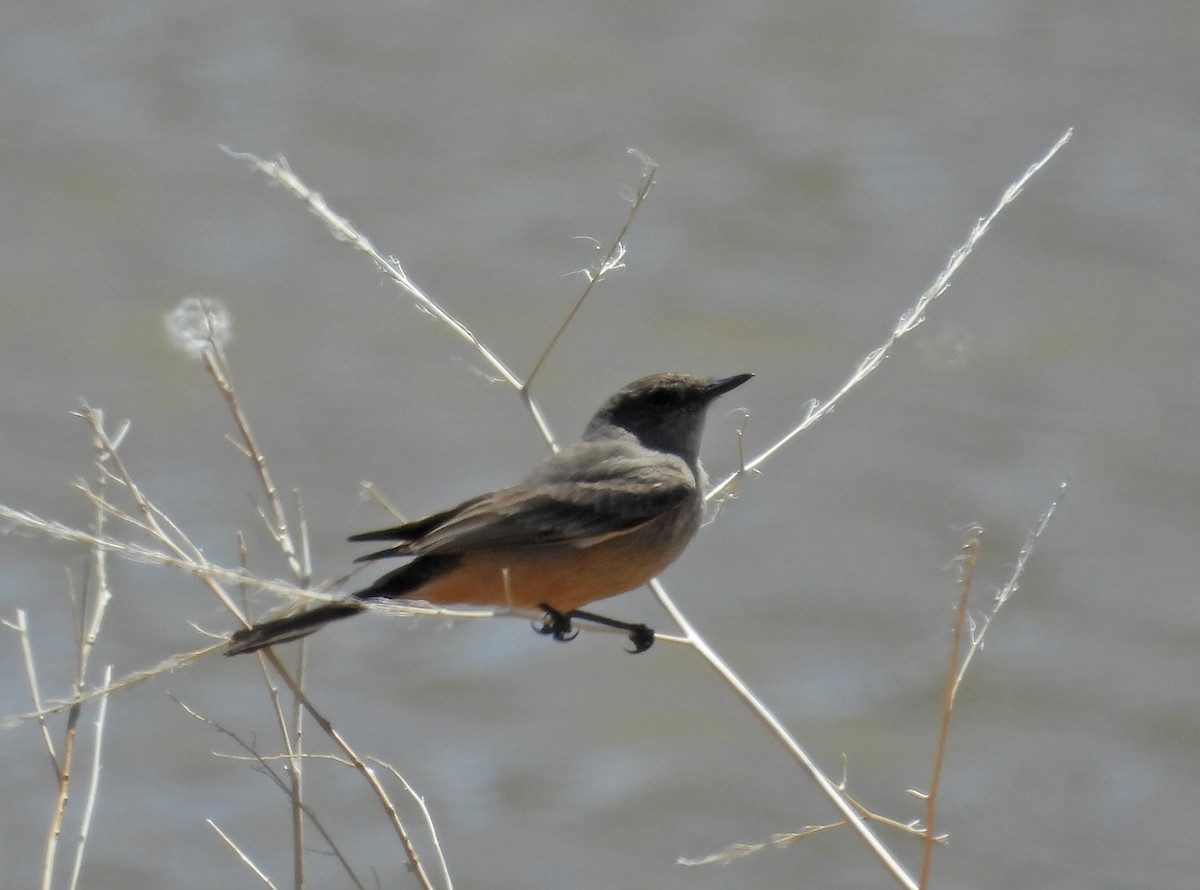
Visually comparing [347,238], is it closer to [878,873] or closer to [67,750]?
[67,750]

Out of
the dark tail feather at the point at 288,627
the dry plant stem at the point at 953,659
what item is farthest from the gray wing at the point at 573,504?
the dry plant stem at the point at 953,659

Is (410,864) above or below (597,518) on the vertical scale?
below

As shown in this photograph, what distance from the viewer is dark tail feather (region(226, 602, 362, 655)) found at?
3805mm

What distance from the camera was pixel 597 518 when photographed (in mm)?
4812

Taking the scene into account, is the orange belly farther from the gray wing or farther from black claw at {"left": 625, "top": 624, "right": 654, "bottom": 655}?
black claw at {"left": 625, "top": 624, "right": 654, "bottom": 655}

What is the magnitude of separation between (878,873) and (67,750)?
267 inches

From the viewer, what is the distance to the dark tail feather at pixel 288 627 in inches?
150

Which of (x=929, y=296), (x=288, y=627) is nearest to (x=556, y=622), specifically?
(x=288, y=627)

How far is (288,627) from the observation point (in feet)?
13.0

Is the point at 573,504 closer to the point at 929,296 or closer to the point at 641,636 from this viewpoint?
the point at 641,636

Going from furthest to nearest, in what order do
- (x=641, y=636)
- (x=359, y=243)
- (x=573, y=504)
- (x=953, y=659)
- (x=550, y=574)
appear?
(x=573, y=504) → (x=550, y=574) → (x=641, y=636) → (x=359, y=243) → (x=953, y=659)

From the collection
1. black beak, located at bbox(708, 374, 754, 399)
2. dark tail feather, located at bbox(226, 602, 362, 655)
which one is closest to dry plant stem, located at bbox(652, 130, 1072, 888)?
dark tail feather, located at bbox(226, 602, 362, 655)

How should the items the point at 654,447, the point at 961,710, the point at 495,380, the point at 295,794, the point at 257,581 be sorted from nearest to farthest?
the point at 257,581 → the point at 295,794 → the point at 495,380 → the point at 654,447 → the point at 961,710

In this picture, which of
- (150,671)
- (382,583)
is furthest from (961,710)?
(150,671)
